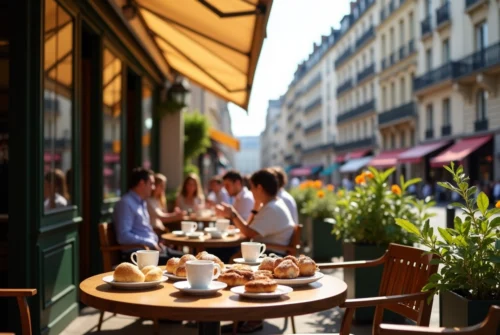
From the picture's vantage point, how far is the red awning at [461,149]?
28.1m

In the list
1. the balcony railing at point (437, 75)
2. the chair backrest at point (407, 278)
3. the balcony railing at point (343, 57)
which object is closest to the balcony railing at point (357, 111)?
the balcony railing at point (343, 57)

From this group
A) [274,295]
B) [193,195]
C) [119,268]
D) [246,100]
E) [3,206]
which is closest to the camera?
[274,295]

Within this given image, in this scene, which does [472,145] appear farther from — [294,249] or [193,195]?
[294,249]

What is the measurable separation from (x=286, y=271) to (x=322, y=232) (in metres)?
7.42

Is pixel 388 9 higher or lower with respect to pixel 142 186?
higher

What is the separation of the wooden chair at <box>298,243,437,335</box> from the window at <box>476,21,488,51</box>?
2700 centimetres

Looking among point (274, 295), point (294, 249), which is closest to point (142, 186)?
point (294, 249)

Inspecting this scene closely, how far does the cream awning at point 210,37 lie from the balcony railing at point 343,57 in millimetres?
44264

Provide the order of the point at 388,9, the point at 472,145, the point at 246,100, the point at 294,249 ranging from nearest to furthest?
1. the point at 294,249
2. the point at 246,100
3. the point at 472,145
4. the point at 388,9

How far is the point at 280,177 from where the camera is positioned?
24.6ft

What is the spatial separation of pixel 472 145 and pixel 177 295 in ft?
90.9

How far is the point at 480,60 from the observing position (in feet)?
92.6

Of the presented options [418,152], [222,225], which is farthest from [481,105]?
[222,225]

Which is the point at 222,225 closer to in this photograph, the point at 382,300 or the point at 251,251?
the point at 251,251
